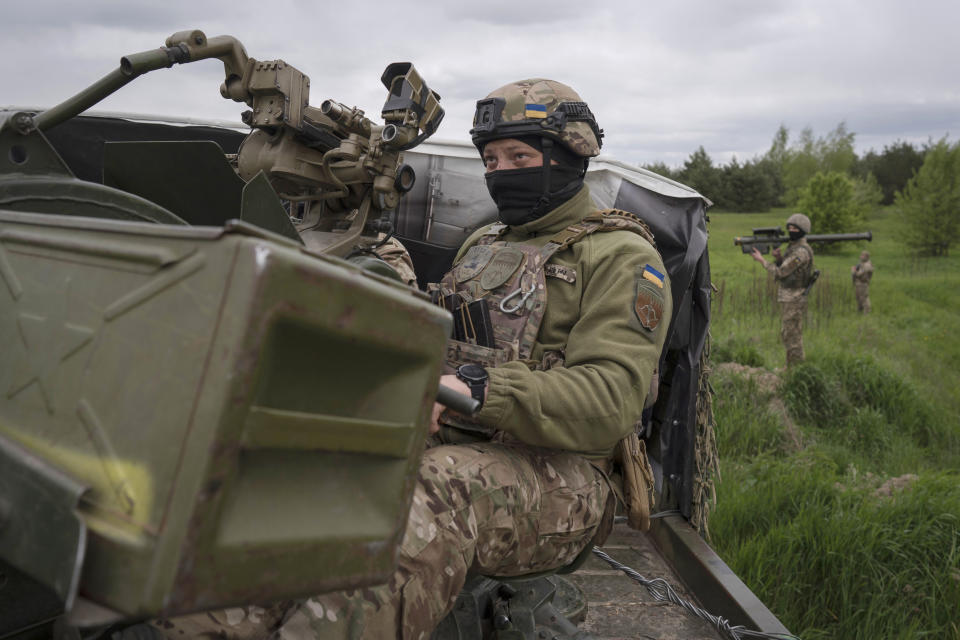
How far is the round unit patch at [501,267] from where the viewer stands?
8.18 ft

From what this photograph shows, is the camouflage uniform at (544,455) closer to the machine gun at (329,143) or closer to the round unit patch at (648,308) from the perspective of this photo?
the round unit patch at (648,308)

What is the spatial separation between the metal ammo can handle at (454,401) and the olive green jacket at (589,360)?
1.71 ft

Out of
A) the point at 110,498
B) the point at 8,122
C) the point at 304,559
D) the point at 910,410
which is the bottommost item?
the point at 910,410

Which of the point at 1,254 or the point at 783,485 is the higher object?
the point at 1,254

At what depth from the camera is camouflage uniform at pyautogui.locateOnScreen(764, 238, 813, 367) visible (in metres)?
9.32

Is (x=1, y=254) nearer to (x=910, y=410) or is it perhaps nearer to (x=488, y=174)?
(x=488, y=174)

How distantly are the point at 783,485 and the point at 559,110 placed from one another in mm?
3180

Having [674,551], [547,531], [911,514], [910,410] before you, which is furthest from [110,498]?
[910,410]

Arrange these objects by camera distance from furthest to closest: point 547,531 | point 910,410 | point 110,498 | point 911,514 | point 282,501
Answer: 1. point 910,410
2. point 911,514
3. point 547,531
4. point 282,501
5. point 110,498

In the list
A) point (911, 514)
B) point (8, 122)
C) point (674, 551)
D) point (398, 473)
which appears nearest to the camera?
point (398, 473)

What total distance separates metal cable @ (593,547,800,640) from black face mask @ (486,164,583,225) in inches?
51.7

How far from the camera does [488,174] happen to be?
268cm

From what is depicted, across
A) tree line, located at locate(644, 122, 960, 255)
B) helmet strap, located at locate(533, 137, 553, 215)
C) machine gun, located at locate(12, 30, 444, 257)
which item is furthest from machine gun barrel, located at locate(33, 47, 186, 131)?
tree line, located at locate(644, 122, 960, 255)

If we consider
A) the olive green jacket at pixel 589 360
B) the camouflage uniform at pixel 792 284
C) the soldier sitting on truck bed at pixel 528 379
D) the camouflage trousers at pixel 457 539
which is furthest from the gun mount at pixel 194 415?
the camouflage uniform at pixel 792 284
